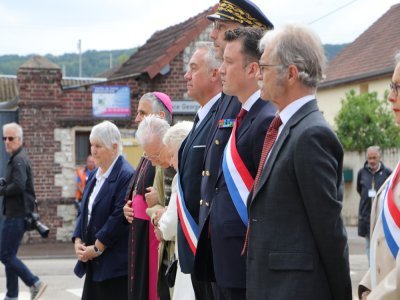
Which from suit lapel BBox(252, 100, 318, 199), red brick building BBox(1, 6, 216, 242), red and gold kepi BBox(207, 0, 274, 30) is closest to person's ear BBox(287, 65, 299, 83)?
suit lapel BBox(252, 100, 318, 199)

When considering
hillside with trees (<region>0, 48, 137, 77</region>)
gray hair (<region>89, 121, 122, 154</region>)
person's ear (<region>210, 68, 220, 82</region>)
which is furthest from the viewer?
hillside with trees (<region>0, 48, 137, 77</region>)

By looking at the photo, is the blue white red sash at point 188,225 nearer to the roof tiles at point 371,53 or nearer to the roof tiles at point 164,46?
the roof tiles at point 164,46

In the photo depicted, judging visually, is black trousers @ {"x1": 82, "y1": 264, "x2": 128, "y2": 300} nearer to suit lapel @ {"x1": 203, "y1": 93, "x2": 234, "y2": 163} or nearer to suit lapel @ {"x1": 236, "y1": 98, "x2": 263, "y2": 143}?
suit lapel @ {"x1": 203, "y1": 93, "x2": 234, "y2": 163}

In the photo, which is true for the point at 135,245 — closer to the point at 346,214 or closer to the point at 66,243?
the point at 66,243

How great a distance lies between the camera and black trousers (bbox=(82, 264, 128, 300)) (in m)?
7.30

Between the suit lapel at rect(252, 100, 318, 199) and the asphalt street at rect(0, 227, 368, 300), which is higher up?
the suit lapel at rect(252, 100, 318, 199)

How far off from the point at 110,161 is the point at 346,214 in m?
20.0

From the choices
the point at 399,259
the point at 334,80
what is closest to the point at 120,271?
the point at 399,259

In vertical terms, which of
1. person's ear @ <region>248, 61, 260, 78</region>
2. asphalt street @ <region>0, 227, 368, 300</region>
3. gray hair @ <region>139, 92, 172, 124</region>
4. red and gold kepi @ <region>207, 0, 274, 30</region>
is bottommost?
asphalt street @ <region>0, 227, 368, 300</region>

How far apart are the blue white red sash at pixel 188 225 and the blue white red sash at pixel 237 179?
0.73 m

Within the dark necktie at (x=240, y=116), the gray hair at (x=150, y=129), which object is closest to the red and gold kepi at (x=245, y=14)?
the dark necktie at (x=240, y=116)

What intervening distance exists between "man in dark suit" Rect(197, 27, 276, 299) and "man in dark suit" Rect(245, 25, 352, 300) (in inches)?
16.8

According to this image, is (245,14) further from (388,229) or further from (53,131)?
(53,131)

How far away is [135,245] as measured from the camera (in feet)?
22.4
